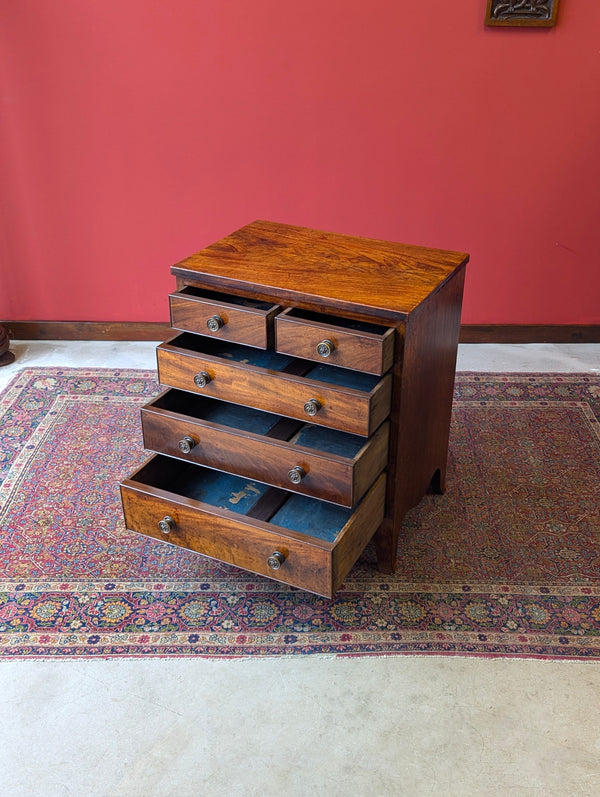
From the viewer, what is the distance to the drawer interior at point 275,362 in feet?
5.97

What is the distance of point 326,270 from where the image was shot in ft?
6.03

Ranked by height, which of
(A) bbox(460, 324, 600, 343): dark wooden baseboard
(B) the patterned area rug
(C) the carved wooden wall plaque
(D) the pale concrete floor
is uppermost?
(C) the carved wooden wall plaque

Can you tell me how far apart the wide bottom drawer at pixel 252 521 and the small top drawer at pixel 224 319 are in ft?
1.12

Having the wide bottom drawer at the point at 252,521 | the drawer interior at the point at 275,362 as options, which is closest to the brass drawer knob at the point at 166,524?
the wide bottom drawer at the point at 252,521

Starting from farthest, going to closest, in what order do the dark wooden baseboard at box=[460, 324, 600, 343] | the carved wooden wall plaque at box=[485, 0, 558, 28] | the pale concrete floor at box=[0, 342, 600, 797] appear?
1. the dark wooden baseboard at box=[460, 324, 600, 343]
2. the carved wooden wall plaque at box=[485, 0, 558, 28]
3. the pale concrete floor at box=[0, 342, 600, 797]

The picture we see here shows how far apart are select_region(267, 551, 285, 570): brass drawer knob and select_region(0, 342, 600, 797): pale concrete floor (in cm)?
21

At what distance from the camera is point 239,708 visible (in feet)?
5.40

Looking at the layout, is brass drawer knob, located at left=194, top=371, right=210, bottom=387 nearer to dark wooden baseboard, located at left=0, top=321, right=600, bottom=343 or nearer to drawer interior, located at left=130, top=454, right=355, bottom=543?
drawer interior, located at left=130, top=454, right=355, bottom=543

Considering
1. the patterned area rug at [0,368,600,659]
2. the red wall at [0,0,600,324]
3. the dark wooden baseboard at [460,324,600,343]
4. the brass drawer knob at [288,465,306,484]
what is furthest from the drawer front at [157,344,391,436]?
the dark wooden baseboard at [460,324,600,343]

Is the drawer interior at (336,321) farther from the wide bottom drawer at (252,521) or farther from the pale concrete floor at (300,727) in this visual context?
the pale concrete floor at (300,727)

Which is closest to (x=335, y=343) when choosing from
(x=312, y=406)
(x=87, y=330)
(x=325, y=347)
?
(x=325, y=347)

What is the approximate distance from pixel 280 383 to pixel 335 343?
0.14 metres

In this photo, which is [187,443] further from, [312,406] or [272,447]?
[312,406]

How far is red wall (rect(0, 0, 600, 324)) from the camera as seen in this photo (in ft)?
8.71
